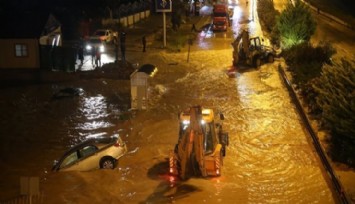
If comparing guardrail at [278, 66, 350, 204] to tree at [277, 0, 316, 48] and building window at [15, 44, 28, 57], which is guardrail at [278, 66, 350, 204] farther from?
building window at [15, 44, 28, 57]

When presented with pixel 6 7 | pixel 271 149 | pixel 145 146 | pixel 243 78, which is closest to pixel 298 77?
pixel 243 78

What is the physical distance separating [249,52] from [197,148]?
895 inches

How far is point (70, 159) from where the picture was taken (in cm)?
2012

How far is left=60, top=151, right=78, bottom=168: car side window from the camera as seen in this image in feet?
65.6

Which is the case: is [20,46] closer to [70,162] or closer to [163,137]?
[163,137]

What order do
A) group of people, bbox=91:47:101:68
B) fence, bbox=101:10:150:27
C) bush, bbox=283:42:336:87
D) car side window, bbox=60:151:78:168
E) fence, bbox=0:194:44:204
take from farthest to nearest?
fence, bbox=101:10:150:27 < group of people, bbox=91:47:101:68 < bush, bbox=283:42:336:87 < car side window, bbox=60:151:78:168 < fence, bbox=0:194:44:204

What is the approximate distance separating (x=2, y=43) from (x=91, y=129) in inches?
632

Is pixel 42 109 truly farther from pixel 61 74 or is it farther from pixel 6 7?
pixel 6 7

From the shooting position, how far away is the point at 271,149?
22359 millimetres

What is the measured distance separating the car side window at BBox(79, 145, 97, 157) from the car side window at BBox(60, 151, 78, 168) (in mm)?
251

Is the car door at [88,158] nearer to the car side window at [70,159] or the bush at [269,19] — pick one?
the car side window at [70,159]

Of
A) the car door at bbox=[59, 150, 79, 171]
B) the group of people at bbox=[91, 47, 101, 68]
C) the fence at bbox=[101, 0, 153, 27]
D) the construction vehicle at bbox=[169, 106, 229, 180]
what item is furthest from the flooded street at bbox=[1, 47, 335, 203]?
the fence at bbox=[101, 0, 153, 27]

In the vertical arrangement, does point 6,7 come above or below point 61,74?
above

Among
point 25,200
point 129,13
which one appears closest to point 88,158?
point 25,200
